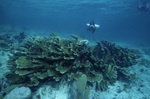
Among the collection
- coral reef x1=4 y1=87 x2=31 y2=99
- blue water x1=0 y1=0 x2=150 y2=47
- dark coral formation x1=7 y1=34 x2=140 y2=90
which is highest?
blue water x1=0 y1=0 x2=150 y2=47

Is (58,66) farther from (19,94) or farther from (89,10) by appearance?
(89,10)

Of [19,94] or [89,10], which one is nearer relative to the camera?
[19,94]

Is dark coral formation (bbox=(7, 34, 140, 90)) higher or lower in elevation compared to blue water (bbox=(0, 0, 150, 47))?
lower

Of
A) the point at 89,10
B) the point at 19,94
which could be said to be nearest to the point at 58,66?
the point at 19,94

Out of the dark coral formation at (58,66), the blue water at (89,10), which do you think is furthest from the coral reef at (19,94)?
the blue water at (89,10)

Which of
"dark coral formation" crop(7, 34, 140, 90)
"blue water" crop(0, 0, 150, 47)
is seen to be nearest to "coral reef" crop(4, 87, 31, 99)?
"dark coral formation" crop(7, 34, 140, 90)

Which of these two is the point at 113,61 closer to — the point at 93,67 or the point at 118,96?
the point at 93,67

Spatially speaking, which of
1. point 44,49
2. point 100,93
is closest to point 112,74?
point 100,93

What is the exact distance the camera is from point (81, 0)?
1222 inches

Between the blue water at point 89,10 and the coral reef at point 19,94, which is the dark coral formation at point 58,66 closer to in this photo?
the coral reef at point 19,94

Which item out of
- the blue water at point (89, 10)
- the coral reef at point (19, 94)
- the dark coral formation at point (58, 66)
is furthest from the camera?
the blue water at point (89, 10)

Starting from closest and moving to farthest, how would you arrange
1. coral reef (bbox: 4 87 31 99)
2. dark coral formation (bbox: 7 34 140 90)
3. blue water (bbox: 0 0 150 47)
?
coral reef (bbox: 4 87 31 99) → dark coral formation (bbox: 7 34 140 90) → blue water (bbox: 0 0 150 47)

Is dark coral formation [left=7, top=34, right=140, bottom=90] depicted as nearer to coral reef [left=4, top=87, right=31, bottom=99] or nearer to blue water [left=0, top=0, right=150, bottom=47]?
coral reef [left=4, top=87, right=31, bottom=99]

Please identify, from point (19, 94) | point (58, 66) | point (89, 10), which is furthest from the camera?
point (89, 10)
